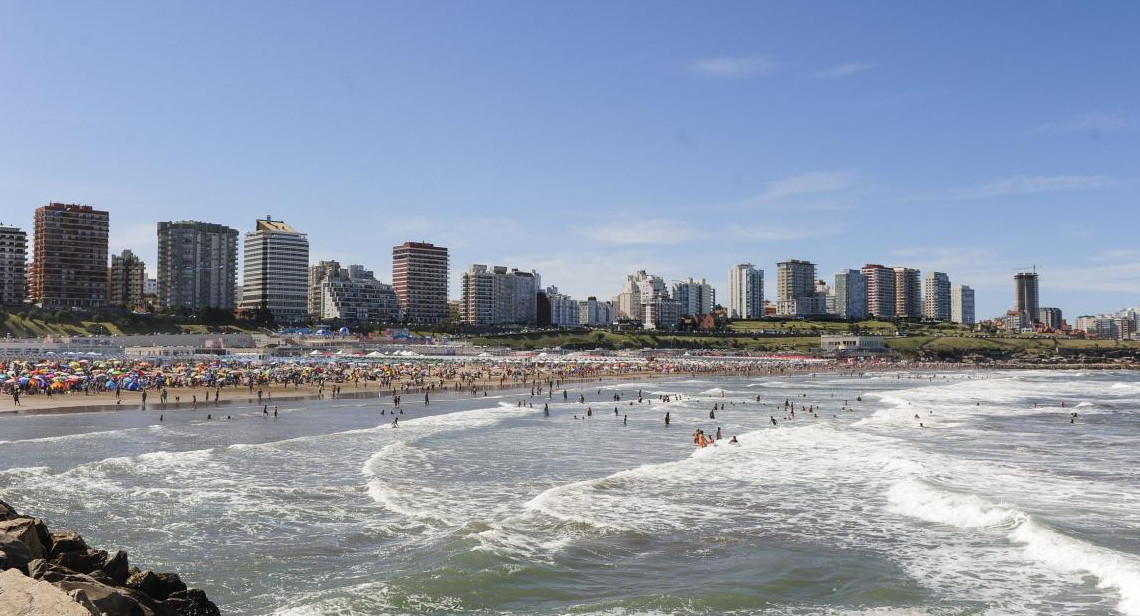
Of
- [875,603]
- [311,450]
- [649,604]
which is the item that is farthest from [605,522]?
[311,450]

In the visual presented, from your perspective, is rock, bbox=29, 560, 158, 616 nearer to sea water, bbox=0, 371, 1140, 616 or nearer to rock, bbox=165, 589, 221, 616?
rock, bbox=165, 589, 221, 616

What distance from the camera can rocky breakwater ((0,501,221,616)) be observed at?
910 cm

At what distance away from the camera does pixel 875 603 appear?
15586 millimetres

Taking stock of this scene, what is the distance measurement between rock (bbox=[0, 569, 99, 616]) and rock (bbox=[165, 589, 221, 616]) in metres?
3.20

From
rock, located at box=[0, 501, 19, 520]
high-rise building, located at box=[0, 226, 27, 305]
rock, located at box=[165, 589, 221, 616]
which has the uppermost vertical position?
high-rise building, located at box=[0, 226, 27, 305]

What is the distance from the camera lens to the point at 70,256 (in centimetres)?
18638

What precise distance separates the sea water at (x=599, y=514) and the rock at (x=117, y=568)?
269cm

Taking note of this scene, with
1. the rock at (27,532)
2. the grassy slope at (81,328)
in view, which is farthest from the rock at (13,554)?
the grassy slope at (81,328)

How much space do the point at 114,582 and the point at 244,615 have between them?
275 cm

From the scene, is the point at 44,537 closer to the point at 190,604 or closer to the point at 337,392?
the point at 190,604

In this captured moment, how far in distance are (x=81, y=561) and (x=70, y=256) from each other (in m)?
205

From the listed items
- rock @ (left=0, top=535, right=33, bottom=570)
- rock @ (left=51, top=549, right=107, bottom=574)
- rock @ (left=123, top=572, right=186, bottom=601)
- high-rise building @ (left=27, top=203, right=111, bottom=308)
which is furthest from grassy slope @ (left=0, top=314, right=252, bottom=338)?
rock @ (left=0, top=535, right=33, bottom=570)

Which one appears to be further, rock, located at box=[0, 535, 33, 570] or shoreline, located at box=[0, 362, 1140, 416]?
shoreline, located at box=[0, 362, 1140, 416]

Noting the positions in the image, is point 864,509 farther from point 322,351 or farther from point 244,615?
point 322,351
